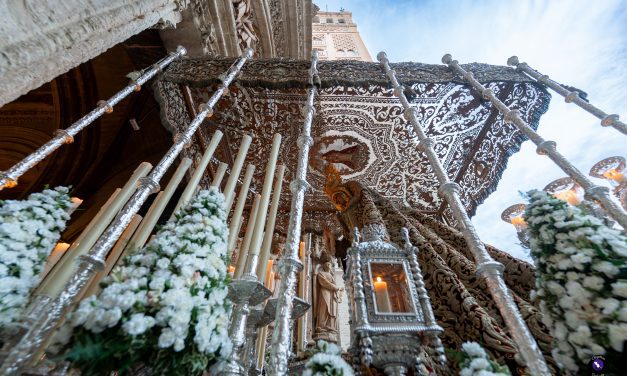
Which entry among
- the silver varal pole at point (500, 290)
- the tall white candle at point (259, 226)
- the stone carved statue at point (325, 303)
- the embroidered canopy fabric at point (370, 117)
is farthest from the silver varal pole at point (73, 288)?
the stone carved statue at point (325, 303)

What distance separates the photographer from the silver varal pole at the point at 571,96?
246 centimetres

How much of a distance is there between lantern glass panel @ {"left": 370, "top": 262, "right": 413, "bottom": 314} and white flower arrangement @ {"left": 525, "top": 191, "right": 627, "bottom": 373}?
0.61 m

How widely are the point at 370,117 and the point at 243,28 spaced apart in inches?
137

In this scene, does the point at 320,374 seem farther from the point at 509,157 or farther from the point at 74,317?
the point at 509,157

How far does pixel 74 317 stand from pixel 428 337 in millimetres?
1415

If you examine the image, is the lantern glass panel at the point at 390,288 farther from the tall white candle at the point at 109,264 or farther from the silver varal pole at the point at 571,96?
the silver varal pole at the point at 571,96

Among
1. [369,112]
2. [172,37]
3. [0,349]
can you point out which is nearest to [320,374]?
[0,349]

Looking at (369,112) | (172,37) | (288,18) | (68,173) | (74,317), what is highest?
(288,18)

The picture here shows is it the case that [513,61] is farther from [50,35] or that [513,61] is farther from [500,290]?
[50,35]

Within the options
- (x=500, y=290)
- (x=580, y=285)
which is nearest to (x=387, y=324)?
(x=500, y=290)

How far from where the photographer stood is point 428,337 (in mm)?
1375

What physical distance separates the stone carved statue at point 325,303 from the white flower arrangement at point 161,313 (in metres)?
3.42

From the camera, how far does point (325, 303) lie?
462cm

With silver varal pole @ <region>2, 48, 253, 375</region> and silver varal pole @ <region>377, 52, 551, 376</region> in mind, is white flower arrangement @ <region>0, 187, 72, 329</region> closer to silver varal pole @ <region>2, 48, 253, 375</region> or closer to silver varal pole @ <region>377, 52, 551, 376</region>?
silver varal pole @ <region>2, 48, 253, 375</region>
